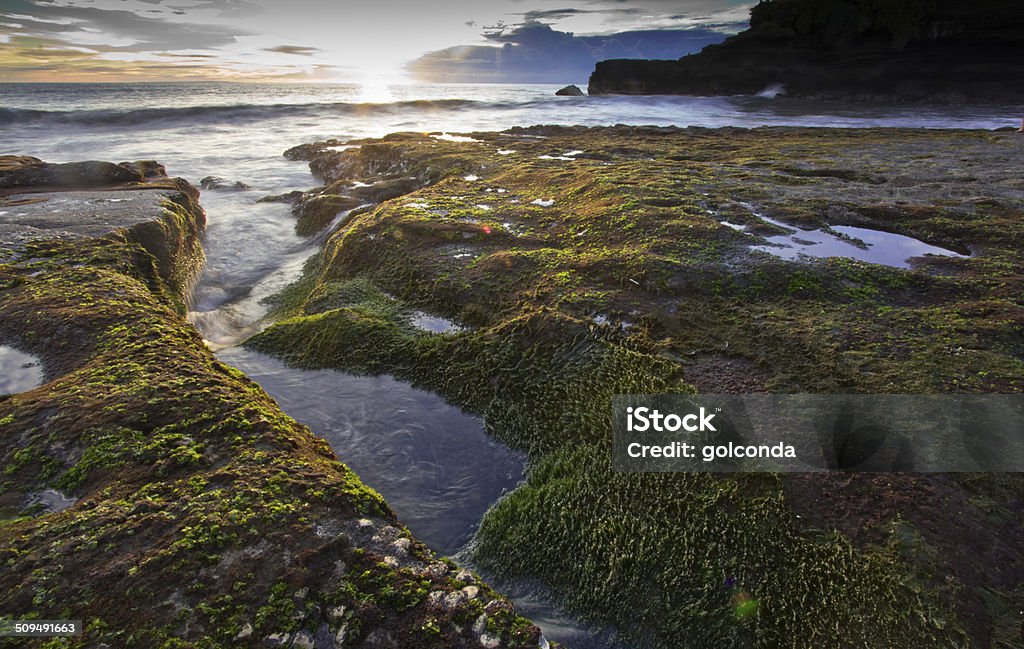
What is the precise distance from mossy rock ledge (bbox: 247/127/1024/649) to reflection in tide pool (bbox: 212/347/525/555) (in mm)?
280

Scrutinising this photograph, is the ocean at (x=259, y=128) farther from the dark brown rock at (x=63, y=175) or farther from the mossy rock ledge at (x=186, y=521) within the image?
the mossy rock ledge at (x=186, y=521)

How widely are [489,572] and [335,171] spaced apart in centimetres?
2457

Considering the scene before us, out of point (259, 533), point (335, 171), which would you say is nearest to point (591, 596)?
point (259, 533)

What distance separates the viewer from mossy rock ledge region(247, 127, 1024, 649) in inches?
163

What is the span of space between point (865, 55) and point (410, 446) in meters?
82.5

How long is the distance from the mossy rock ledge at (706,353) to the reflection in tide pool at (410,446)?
28 cm

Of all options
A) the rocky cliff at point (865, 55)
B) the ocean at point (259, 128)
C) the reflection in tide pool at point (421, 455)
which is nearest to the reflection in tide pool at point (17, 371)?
the reflection in tide pool at point (421, 455)

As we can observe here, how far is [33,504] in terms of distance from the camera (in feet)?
13.8

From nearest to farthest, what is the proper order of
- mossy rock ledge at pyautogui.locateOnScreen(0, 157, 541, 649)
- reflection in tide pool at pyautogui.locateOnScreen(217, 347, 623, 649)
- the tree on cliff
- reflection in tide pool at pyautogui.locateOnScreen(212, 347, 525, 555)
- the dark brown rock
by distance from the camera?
mossy rock ledge at pyautogui.locateOnScreen(0, 157, 541, 649), reflection in tide pool at pyautogui.locateOnScreen(217, 347, 623, 649), reflection in tide pool at pyautogui.locateOnScreen(212, 347, 525, 555), the dark brown rock, the tree on cliff

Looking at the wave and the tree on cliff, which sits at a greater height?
the tree on cliff

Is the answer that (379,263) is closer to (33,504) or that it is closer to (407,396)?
(407,396)

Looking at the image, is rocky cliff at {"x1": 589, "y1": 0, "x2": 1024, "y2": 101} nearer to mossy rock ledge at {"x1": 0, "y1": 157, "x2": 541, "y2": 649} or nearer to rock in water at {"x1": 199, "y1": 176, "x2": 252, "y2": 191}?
rock in water at {"x1": 199, "y1": 176, "x2": 252, "y2": 191}

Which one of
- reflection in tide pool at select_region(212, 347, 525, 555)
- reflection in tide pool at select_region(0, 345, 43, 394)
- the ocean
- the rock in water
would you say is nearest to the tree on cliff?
the ocean

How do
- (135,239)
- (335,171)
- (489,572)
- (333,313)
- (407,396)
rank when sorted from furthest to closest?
(335,171) < (135,239) < (333,313) < (407,396) < (489,572)
